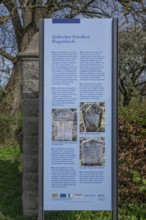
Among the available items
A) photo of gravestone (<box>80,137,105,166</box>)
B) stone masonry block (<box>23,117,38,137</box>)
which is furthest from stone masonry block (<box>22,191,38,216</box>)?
photo of gravestone (<box>80,137,105,166</box>)

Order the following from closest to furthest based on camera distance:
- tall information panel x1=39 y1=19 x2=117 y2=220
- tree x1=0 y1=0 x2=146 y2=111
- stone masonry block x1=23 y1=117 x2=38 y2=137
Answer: tall information panel x1=39 y1=19 x2=117 y2=220 → stone masonry block x1=23 y1=117 x2=38 y2=137 → tree x1=0 y1=0 x2=146 y2=111

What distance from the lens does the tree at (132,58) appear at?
58.1 ft

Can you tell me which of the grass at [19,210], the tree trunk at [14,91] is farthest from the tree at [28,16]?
the grass at [19,210]

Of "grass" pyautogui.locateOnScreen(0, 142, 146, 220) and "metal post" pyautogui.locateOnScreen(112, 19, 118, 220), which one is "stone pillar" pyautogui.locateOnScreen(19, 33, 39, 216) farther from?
"metal post" pyautogui.locateOnScreen(112, 19, 118, 220)

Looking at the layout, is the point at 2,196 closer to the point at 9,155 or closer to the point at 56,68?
the point at 56,68

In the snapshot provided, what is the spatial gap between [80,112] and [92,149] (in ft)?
1.25

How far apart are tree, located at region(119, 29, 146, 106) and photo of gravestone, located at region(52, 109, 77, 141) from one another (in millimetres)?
12401

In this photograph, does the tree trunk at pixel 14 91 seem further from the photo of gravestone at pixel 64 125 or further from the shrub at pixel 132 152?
the photo of gravestone at pixel 64 125

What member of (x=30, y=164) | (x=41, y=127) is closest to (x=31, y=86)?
(x=30, y=164)

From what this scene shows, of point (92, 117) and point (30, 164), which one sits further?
point (30, 164)

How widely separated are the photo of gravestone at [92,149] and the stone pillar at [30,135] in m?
1.47

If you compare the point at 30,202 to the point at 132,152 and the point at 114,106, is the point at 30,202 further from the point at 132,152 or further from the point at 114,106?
the point at 114,106

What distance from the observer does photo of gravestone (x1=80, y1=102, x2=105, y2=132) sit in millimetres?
4250

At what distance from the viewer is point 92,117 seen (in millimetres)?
4277
